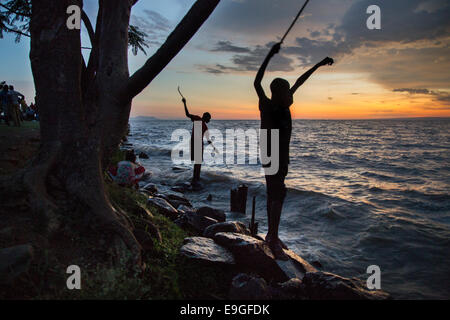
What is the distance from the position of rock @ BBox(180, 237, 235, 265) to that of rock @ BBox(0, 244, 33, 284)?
1.86 metres

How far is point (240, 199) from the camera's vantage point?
905cm

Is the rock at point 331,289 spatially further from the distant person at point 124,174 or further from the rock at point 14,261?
the distant person at point 124,174

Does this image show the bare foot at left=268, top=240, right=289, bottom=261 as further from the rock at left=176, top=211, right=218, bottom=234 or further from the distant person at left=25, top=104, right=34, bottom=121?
the distant person at left=25, top=104, right=34, bottom=121

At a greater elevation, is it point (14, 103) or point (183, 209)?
point (14, 103)

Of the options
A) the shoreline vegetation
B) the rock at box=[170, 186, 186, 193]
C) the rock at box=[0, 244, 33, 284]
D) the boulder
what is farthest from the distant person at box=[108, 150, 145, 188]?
the rock at box=[170, 186, 186, 193]

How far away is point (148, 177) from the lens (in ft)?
48.3

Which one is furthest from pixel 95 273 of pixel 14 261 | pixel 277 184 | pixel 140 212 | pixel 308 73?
pixel 308 73

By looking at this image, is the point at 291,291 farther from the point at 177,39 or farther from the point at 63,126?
the point at 63,126

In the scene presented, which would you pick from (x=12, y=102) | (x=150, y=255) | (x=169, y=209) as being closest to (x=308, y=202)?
(x=169, y=209)

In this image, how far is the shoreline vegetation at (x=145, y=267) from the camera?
2.60 m

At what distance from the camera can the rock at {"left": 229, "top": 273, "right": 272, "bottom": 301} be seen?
3113mm

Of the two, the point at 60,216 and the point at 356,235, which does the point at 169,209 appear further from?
the point at 356,235

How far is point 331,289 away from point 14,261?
367 cm
